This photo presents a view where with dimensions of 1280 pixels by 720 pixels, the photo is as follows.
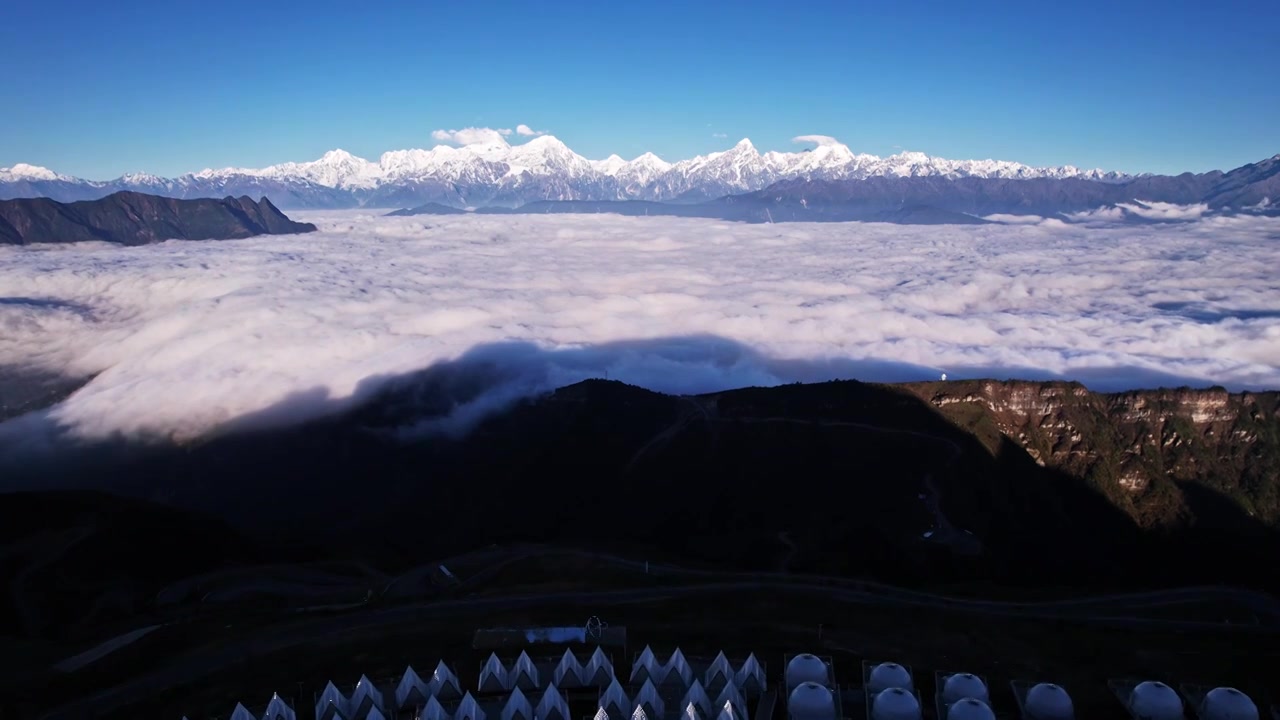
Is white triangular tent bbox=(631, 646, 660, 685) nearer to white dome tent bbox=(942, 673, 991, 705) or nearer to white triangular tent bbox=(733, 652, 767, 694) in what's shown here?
white triangular tent bbox=(733, 652, 767, 694)

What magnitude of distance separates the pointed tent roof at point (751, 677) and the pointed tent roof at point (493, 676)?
68.7 feet

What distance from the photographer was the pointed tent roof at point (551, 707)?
211 ft

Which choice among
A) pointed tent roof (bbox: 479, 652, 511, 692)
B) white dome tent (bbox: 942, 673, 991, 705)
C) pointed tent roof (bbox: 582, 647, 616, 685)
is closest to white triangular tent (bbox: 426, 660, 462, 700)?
pointed tent roof (bbox: 479, 652, 511, 692)

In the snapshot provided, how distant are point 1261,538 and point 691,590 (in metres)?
133

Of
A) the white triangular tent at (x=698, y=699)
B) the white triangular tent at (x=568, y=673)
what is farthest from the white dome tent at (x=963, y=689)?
the white triangular tent at (x=568, y=673)

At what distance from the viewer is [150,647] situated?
263 ft

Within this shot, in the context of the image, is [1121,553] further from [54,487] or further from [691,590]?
[54,487]

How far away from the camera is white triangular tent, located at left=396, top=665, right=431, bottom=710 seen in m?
68.6

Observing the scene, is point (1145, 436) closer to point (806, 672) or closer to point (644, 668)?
point (806, 672)

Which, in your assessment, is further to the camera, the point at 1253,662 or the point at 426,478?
the point at 426,478

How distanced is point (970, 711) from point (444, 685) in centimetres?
4458

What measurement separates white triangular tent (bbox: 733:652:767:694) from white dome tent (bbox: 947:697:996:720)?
15566 millimetres

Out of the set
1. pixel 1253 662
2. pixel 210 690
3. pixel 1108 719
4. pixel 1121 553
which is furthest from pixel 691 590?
pixel 1121 553

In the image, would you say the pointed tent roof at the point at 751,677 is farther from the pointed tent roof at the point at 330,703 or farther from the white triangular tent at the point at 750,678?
the pointed tent roof at the point at 330,703
